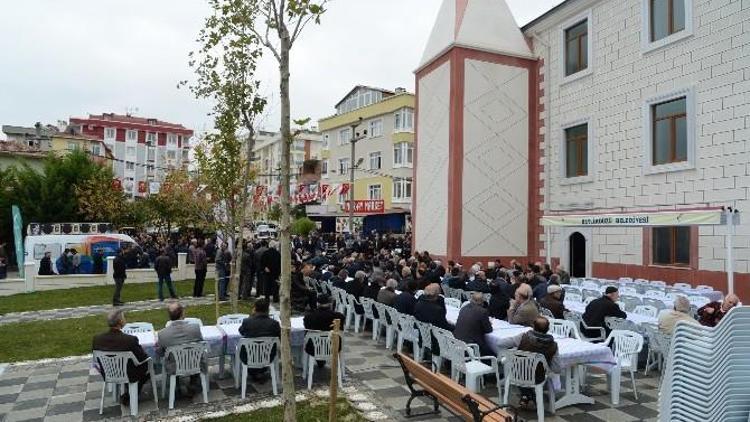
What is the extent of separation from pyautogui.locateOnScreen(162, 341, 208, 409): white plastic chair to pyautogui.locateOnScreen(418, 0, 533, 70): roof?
1657cm

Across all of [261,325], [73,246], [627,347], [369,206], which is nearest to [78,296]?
[73,246]

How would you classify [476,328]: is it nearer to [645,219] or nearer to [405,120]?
[645,219]

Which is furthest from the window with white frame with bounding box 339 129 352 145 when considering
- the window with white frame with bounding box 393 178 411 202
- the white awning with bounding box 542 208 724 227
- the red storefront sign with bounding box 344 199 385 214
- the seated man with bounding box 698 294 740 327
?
the seated man with bounding box 698 294 740 327

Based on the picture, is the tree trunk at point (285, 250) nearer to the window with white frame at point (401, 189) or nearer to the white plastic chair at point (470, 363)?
the white plastic chair at point (470, 363)

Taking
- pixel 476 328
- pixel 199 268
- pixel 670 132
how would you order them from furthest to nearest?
1. pixel 199 268
2. pixel 670 132
3. pixel 476 328

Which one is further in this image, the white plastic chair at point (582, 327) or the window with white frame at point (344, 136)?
the window with white frame at point (344, 136)

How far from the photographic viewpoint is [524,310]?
26.3 feet

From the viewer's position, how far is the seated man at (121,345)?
6.34 m

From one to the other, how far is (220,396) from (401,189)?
3396 centimetres

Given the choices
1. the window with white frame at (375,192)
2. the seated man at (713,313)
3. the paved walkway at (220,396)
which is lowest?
the paved walkway at (220,396)

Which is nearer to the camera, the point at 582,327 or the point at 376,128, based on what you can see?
the point at 582,327

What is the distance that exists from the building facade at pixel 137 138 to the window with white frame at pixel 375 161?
3768 cm

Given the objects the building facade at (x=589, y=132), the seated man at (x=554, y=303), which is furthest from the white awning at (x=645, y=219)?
the seated man at (x=554, y=303)

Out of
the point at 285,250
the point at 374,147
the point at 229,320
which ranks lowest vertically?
the point at 229,320
